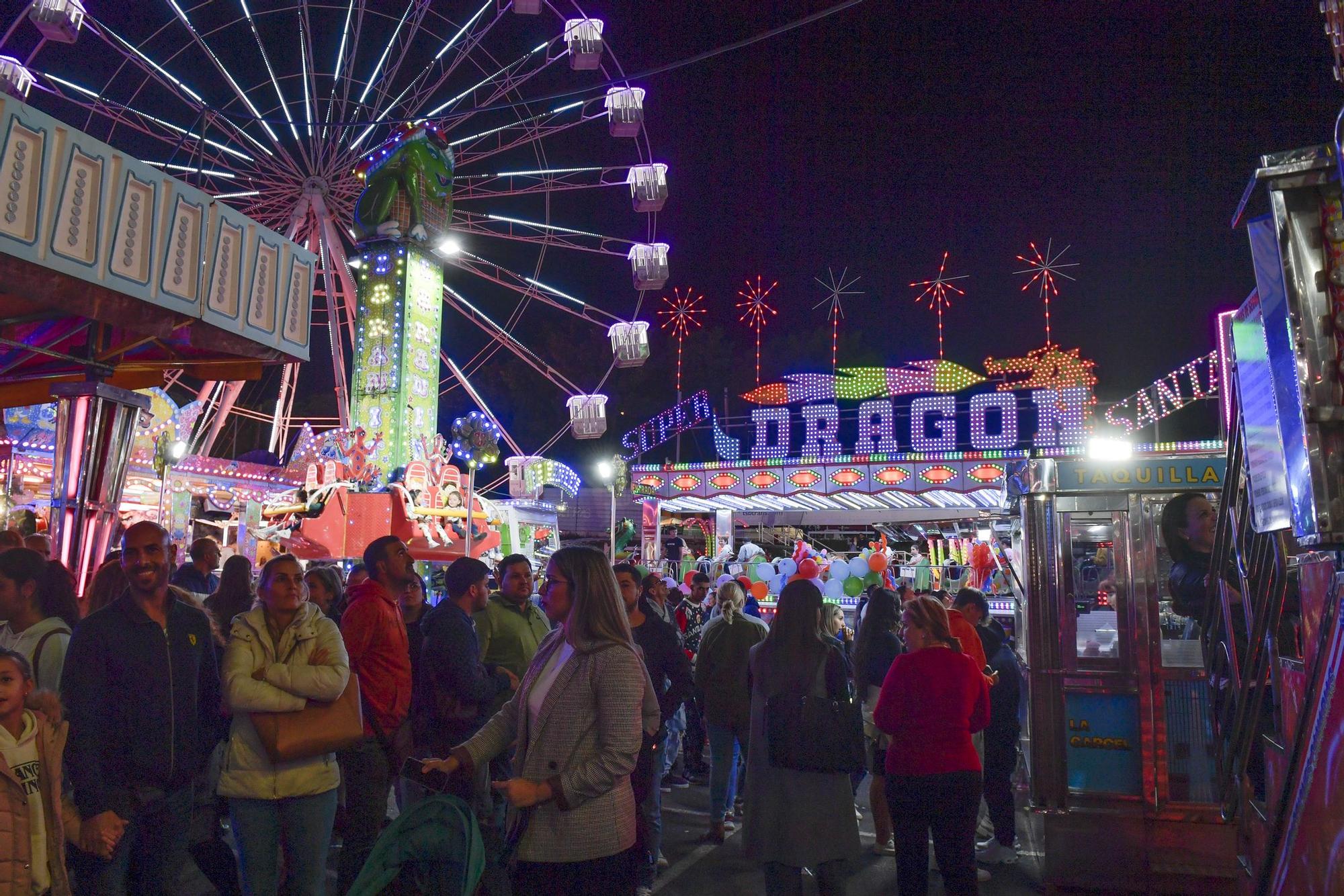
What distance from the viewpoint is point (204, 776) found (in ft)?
12.6

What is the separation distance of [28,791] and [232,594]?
2.11 metres

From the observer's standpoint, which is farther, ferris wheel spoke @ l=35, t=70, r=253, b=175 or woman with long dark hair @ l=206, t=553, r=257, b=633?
ferris wheel spoke @ l=35, t=70, r=253, b=175

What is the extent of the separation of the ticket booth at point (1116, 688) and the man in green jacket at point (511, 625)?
3.02m

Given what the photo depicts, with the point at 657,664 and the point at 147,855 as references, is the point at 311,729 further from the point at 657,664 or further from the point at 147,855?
the point at 657,664

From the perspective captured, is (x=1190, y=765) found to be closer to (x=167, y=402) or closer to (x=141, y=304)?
(x=141, y=304)

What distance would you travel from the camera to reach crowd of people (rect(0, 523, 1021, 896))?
2.84m

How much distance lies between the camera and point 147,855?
344 cm

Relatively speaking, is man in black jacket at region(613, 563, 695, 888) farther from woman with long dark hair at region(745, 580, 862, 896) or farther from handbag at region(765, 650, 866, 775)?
handbag at region(765, 650, 866, 775)

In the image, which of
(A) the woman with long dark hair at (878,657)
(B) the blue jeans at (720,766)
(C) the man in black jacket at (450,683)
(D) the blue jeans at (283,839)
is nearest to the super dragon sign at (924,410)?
(A) the woman with long dark hair at (878,657)

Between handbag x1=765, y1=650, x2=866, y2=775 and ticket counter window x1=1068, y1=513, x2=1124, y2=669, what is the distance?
2442 mm

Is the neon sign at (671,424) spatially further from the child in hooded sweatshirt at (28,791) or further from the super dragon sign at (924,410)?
the child in hooded sweatshirt at (28,791)

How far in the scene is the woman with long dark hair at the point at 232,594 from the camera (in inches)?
194

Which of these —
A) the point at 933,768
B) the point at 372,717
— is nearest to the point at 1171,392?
the point at 933,768

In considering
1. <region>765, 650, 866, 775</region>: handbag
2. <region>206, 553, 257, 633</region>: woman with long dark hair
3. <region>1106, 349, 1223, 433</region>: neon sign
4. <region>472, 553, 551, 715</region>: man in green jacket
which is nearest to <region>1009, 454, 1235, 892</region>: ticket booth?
<region>765, 650, 866, 775</region>: handbag
